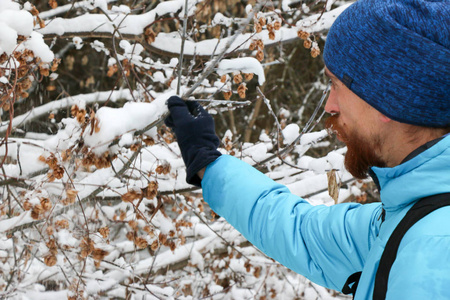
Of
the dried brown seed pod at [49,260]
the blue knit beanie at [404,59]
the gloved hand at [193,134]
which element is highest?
the blue knit beanie at [404,59]

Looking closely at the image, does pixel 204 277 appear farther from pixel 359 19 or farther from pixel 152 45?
pixel 359 19

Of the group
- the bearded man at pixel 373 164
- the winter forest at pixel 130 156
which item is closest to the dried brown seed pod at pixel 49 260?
the winter forest at pixel 130 156

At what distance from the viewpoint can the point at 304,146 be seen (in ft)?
9.83

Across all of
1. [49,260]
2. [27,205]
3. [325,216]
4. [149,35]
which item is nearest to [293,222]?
[325,216]

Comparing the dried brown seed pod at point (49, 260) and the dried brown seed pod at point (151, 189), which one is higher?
the dried brown seed pod at point (151, 189)

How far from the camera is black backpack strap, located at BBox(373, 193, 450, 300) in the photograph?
3.32 feet

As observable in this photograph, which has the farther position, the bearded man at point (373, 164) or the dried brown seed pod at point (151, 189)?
the dried brown seed pod at point (151, 189)

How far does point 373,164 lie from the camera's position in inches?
53.6

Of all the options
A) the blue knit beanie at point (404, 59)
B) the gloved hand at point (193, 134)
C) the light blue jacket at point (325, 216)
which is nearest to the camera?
the light blue jacket at point (325, 216)

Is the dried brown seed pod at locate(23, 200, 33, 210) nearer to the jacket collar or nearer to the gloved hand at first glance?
the gloved hand

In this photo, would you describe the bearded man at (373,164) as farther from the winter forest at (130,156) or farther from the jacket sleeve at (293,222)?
the winter forest at (130,156)

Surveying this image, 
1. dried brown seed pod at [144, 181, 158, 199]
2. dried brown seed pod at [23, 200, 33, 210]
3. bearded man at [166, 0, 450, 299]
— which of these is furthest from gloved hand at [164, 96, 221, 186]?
dried brown seed pod at [23, 200, 33, 210]

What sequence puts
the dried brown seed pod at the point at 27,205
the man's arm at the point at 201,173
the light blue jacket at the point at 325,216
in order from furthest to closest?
the dried brown seed pod at the point at 27,205, the man's arm at the point at 201,173, the light blue jacket at the point at 325,216

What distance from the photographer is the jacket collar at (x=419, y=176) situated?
1.06m
